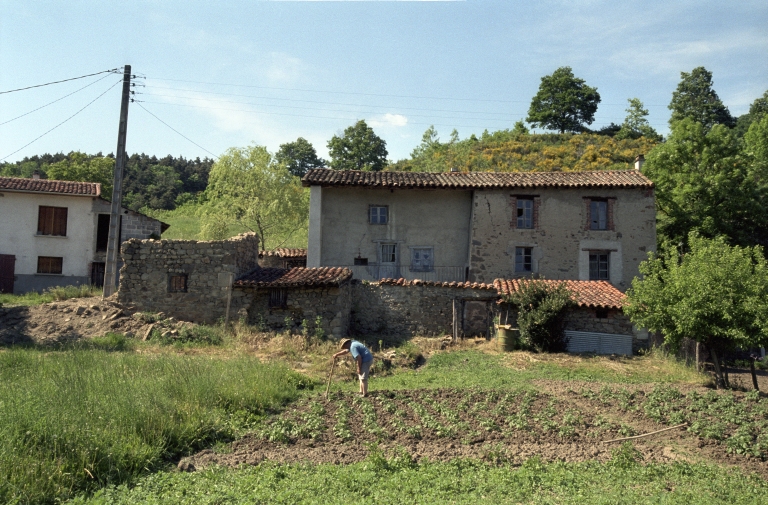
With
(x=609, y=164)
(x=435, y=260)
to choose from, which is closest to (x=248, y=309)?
(x=435, y=260)

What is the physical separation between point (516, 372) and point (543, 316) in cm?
419

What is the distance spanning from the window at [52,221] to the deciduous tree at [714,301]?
26591mm

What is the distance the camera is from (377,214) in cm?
2836

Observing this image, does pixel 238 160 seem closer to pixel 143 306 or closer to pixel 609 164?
pixel 143 306

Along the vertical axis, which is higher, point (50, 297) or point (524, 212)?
point (524, 212)

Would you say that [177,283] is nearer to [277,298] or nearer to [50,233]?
[277,298]

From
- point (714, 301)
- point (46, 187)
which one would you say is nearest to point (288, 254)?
point (46, 187)

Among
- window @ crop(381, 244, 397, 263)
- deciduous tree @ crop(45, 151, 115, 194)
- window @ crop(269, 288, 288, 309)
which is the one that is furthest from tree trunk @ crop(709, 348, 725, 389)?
deciduous tree @ crop(45, 151, 115, 194)

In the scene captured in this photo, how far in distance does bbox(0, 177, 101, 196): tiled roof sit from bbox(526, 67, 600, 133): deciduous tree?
49651 millimetres

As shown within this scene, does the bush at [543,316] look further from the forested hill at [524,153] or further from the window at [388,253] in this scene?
the forested hill at [524,153]

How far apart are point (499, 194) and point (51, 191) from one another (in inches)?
842

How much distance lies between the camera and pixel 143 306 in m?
20.9

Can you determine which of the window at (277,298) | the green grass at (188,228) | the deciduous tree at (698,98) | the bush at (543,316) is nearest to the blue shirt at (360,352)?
the window at (277,298)

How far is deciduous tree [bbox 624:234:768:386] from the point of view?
1503 centimetres
